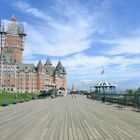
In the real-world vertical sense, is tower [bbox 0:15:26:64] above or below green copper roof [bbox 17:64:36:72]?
above

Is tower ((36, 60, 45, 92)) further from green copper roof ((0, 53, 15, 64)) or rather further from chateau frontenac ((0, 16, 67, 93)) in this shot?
green copper roof ((0, 53, 15, 64))

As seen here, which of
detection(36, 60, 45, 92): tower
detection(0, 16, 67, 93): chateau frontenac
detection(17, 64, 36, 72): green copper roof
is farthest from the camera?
detection(36, 60, 45, 92): tower

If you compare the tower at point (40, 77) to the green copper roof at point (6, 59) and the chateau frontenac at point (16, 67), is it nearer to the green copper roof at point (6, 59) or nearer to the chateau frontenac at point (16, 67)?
the chateau frontenac at point (16, 67)

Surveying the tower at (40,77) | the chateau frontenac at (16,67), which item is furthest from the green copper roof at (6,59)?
the tower at (40,77)

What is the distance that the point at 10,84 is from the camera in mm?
171375

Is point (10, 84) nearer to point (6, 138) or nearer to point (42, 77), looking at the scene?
point (42, 77)

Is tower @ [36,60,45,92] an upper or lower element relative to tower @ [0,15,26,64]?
lower

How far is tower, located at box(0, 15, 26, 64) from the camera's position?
7195 inches

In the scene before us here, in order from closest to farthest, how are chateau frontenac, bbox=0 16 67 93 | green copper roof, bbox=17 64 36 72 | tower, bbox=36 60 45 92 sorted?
chateau frontenac, bbox=0 16 67 93, green copper roof, bbox=17 64 36 72, tower, bbox=36 60 45 92

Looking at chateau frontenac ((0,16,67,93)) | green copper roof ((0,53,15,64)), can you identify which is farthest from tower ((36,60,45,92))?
green copper roof ((0,53,15,64))

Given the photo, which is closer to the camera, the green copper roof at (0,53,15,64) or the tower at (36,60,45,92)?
the green copper roof at (0,53,15,64)

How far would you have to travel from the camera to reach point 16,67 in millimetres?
178875

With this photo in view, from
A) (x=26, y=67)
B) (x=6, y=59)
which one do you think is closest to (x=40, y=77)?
(x=26, y=67)

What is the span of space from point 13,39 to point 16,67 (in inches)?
718
